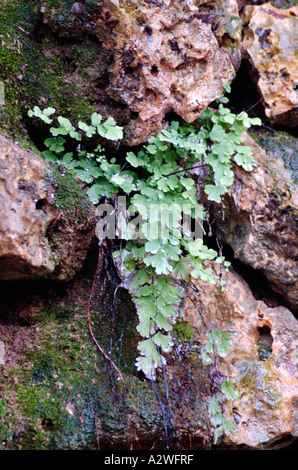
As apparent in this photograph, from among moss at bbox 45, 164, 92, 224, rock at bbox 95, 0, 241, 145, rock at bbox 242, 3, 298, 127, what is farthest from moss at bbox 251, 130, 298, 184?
moss at bbox 45, 164, 92, 224

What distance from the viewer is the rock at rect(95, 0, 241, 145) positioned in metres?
2.45

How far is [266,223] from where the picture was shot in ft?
9.68

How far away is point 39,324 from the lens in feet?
7.55

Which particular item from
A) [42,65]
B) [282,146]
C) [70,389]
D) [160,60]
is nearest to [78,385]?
[70,389]

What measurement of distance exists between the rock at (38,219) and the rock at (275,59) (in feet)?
6.19

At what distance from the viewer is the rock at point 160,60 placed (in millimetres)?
2447

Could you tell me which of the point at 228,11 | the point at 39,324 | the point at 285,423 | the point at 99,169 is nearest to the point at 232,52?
the point at 228,11

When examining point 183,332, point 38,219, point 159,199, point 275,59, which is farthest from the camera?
point 275,59

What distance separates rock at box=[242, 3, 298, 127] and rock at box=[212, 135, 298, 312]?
0.60 metres

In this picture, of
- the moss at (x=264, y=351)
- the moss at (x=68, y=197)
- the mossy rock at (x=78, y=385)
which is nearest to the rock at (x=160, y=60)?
the moss at (x=68, y=197)

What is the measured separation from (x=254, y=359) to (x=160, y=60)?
2.10 metres

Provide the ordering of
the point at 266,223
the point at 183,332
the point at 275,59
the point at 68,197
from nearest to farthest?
the point at 68,197 < the point at 183,332 < the point at 266,223 < the point at 275,59

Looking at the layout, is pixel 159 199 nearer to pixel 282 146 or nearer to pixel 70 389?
pixel 70 389

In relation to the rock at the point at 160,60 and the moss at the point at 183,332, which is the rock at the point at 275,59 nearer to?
the rock at the point at 160,60
